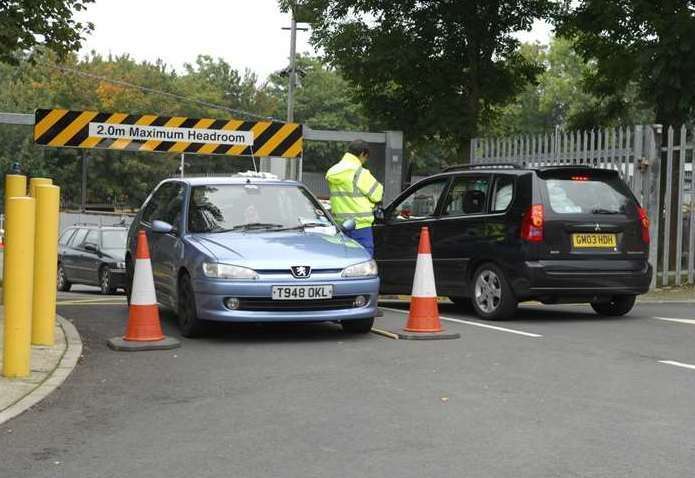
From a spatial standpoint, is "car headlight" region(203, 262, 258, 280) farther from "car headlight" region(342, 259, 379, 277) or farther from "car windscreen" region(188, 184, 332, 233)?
"car windscreen" region(188, 184, 332, 233)

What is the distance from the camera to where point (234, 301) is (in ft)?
28.7

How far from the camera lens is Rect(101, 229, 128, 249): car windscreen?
2022cm

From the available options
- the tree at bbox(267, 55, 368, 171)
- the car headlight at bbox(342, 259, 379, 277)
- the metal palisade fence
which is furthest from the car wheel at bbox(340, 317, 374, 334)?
the tree at bbox(267, 55, 368, 171)

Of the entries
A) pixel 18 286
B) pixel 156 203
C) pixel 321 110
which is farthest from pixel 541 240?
pixel 321 110

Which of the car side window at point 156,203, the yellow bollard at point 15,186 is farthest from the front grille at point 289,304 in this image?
the yellow bollard at point 15,186

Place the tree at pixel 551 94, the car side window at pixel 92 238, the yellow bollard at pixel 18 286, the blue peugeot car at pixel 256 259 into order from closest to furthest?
1. the yellow bollard at pixel 18 286
2. the blue peugeot car at pixel 256 259
3. the car side window at pixel 92 238
4. the tree at pixel 551 94

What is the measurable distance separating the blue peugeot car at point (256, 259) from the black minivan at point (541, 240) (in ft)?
4.90

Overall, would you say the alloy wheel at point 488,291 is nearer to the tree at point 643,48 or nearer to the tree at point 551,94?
the tree at point 643,48

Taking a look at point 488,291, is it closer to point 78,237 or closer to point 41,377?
point 41,377

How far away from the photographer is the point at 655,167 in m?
15.0

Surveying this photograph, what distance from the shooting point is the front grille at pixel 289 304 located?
345 inches

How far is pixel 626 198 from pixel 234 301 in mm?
4564

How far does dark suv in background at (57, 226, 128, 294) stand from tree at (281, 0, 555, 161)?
247 inches

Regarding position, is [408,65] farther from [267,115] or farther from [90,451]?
[267,115]
